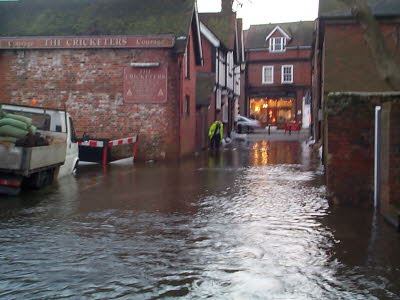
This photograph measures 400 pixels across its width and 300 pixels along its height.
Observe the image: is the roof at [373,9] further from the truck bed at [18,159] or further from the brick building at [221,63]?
the truck bed at [18,159]

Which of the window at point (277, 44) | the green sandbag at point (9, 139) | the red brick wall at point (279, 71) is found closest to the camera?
the green sandbag at point (9, 139)

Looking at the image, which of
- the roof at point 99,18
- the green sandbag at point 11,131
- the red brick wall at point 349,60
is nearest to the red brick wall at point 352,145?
the green sandbag at point 11,131

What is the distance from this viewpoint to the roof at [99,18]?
20.7 m

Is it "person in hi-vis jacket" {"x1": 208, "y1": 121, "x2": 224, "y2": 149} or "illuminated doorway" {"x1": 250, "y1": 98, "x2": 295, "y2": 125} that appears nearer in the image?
"person in hi-vis jacket" {"x1": 208, "y1": 121, "x2": 224, "y2": 149}

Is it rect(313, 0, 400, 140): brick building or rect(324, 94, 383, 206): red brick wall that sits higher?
rect(313, 0, 400, 140): brick building

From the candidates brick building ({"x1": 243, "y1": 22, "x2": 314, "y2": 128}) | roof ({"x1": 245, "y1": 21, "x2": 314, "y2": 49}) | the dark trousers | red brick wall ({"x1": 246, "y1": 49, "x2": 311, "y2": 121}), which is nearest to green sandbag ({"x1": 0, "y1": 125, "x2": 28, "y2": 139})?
the dark trousers

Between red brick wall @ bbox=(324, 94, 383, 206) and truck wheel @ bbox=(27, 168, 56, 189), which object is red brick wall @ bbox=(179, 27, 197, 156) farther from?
red brick wall @ bbox=(324, 94, 383, 206)

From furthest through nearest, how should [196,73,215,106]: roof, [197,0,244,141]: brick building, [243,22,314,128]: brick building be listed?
[243,22,314,128]: brick building, [197,0,244,141]: brick building, [196,73,215,106]: roof

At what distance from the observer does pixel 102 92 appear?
2058 cm

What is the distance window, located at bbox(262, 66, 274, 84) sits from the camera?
57.3 m

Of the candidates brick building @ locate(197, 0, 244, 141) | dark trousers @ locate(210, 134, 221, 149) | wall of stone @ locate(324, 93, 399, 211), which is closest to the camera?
wall of stone @ locate(324, 93, 399, 211)

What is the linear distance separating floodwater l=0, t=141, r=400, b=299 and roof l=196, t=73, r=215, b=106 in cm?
1430

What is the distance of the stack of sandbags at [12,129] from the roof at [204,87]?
1551 cm

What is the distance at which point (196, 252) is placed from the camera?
645 centimetres
